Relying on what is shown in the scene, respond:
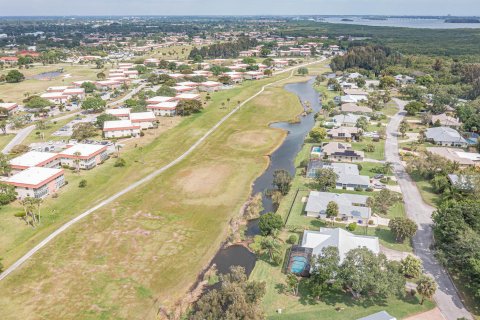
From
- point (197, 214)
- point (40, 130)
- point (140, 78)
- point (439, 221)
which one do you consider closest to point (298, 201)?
point (197, 214)

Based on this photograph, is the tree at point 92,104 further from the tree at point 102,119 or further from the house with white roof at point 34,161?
the house with white roof at point 34,161

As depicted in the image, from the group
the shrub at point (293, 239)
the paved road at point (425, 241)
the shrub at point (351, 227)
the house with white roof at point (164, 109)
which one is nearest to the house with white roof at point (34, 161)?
the house with white roof at point (164, 109)

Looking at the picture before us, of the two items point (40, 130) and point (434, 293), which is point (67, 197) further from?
point (434, 293)

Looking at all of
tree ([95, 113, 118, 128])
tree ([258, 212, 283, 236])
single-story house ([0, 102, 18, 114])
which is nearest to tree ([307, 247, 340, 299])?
tree ([258, 212, 283, 236])

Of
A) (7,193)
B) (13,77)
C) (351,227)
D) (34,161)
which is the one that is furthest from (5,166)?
(13,77)

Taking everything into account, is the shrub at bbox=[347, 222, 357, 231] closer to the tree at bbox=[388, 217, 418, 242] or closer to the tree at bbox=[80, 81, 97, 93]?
the tree at bbox=[388, 217, 418, 242]
